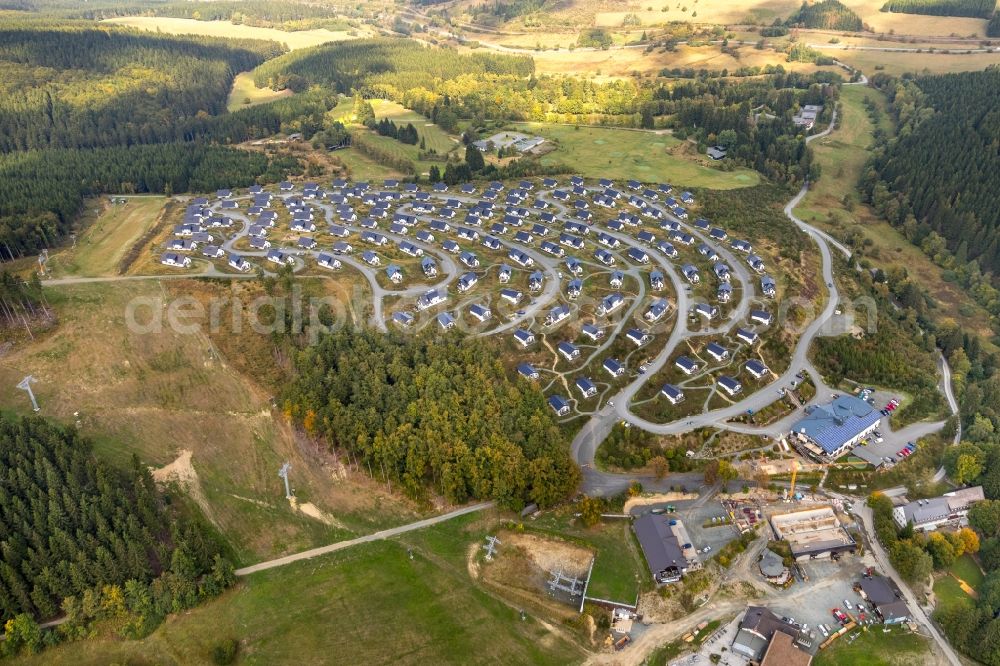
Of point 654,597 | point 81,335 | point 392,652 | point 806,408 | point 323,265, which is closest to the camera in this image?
point 392,652

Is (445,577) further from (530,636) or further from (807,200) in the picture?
(807,200)

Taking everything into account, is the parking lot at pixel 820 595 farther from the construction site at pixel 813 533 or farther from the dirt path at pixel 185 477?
the dirt path at pixel 185 477

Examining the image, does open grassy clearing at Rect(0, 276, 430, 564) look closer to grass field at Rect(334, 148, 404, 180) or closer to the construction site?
the construction site

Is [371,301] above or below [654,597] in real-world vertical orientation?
above

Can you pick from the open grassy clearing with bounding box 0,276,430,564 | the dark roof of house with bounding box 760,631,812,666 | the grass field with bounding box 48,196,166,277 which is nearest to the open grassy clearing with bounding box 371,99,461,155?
the grass field with bounding box 48,196,166,277

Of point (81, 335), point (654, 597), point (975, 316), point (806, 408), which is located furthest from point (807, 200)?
point (81, 335)
